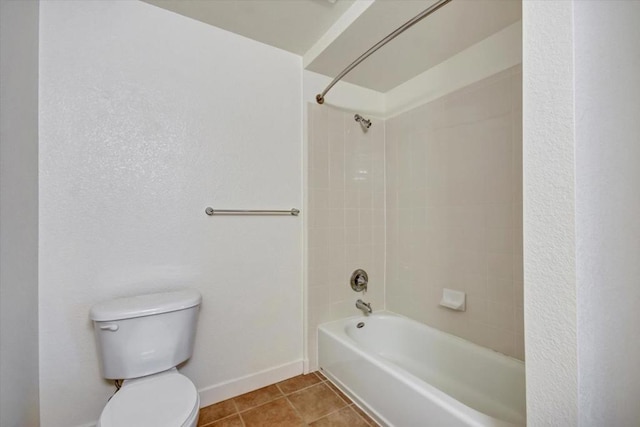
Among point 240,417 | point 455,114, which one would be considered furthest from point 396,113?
point 240,417

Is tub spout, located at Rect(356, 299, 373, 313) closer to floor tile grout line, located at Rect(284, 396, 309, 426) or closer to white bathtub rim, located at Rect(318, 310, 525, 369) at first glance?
white bathtub rim, located at Rect(318, 310, 525, 369)

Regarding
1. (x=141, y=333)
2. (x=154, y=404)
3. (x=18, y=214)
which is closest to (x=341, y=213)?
(x=141, y=333)

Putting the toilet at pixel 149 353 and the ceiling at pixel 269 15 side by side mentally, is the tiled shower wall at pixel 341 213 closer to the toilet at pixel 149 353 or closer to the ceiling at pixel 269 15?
the ceiling at pixel 269 15

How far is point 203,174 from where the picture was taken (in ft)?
5.32

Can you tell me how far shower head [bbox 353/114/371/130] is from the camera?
2.14m

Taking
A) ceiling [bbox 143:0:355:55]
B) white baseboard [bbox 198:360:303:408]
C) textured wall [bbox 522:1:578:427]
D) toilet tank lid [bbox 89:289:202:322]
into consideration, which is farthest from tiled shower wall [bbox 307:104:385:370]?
textured wall [bbox 522:1:578:427]

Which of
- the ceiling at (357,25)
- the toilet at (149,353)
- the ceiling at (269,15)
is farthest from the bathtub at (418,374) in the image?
the ceiling at (269,15)

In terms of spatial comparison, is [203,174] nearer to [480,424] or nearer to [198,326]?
[198,326]

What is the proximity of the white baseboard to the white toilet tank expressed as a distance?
42 cm

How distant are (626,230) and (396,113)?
1.77 meters

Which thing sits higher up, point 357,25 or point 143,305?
point 357,25

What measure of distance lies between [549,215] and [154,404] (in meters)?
1.46

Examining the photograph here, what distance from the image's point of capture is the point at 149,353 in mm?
1289

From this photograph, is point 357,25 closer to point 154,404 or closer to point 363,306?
point 363,306
